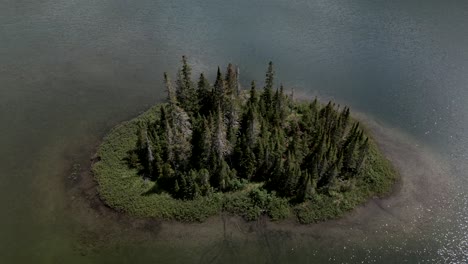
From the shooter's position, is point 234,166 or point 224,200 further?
point 234,166

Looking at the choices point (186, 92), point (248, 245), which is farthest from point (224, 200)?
point (186, 92)

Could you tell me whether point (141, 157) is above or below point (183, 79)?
below

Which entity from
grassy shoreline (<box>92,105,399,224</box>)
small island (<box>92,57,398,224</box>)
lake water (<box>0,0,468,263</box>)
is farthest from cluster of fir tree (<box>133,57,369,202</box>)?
lake water (<box>0,0,468,263</box>)

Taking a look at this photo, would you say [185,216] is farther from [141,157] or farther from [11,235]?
[11,235]

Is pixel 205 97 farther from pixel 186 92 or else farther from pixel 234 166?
pixel 234 166

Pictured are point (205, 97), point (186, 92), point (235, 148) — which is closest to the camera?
point (235, 148)

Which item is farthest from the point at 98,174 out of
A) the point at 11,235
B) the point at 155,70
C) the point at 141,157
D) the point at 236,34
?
the point at 236,34
